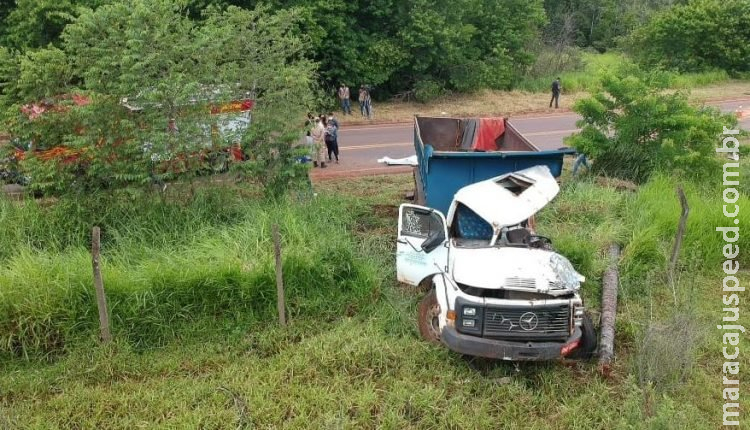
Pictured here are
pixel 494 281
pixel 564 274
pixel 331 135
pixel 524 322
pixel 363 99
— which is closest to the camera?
pixel 524 322

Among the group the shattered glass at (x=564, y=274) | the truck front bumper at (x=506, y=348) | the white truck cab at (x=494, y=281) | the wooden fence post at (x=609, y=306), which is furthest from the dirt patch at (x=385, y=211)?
the truck front bumper at (x=506, y=348)

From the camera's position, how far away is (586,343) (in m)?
6.89

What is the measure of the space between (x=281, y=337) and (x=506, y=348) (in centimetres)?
266

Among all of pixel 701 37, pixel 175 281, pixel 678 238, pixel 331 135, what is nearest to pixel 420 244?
pixel 175 281

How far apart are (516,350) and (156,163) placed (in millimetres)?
5877

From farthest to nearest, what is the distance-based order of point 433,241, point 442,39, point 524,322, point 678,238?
point 442,39 → point 678,238 → point 433,241 → point 524,322

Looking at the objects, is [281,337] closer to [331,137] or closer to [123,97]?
[123,97]

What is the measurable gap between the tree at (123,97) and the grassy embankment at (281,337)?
61 centimetres

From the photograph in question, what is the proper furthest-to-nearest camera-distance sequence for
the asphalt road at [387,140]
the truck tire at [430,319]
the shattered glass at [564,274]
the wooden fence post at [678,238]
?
the asphalt road at [387,140] → the wooden fence post at [678,238] → the truck tire at [430,319] → the shattered glass at [564,274]

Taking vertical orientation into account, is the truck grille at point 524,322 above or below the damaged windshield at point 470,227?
below

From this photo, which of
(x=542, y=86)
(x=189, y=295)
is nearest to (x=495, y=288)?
(x=189, y=295)

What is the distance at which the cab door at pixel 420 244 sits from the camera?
25.0 feet

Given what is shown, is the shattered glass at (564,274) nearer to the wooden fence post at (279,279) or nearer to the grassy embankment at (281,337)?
the grassy embankment at (281,337)

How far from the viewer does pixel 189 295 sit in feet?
24.2
